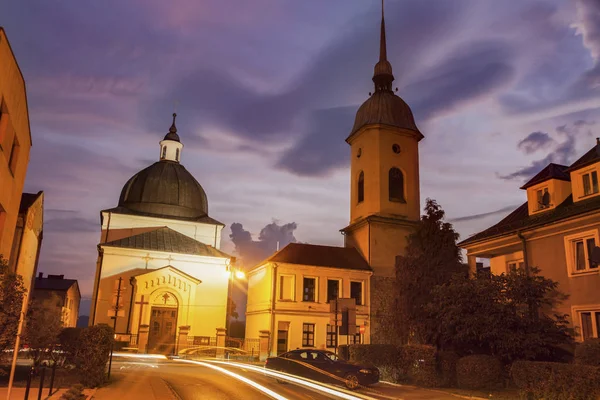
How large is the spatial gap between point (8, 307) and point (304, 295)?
86.4ft

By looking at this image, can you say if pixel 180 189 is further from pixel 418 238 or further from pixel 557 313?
pixel 557 313

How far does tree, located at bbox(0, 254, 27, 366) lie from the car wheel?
10.4 meters

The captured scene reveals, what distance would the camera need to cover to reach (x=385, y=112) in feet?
150

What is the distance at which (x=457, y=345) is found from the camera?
19.4m

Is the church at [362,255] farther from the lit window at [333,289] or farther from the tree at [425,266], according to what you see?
the tree at [425,266]

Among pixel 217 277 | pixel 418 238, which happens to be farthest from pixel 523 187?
pixel 217 277

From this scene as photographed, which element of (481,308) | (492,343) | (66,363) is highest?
(481,308)

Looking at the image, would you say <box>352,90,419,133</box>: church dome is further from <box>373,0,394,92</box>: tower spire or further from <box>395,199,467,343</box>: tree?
<box>395,199,467,343</box>: tree

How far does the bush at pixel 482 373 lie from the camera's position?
16.5 meters

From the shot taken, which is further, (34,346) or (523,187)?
(523,187)

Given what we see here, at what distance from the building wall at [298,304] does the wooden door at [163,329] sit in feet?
21.3

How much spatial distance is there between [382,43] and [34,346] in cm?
4504

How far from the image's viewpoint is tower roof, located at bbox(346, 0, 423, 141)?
45656mm

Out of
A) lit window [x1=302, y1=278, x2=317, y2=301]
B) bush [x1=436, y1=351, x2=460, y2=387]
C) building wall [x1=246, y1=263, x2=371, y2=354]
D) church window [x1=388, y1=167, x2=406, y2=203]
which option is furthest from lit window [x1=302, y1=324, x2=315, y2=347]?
bush [x1=436, y1=351, x2=460, y2=387]
